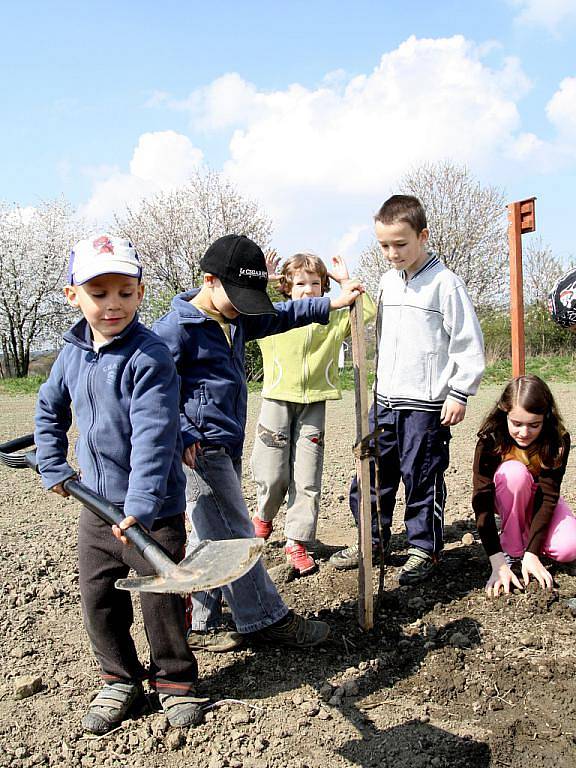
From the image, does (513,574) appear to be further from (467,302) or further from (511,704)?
(467,302)

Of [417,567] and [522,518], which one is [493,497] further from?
[417,567]

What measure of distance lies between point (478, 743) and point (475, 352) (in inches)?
66.8

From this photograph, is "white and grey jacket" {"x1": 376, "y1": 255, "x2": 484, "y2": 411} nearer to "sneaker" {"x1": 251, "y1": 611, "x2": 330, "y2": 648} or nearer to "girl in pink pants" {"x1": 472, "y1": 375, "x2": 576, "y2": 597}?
"girl in pink pants" {"x1": 472, "y1": 375, "x2": 576, "y2": 597}

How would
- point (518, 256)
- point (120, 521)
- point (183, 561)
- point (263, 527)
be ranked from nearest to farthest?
point (183, 561) < point (120, 521) < point (263, 527) < point (518, 256)

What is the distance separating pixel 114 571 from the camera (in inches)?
97.8

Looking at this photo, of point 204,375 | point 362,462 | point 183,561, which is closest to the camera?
point 183,561

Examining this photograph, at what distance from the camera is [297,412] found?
12.9ft

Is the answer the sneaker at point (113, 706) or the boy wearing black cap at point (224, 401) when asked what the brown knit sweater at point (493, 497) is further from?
the sneaker at point (113, 706)

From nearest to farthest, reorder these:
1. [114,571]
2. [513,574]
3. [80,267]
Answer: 1. [80,267]
2. [114,571]
3. [513,574]

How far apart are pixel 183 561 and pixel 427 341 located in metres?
1.88

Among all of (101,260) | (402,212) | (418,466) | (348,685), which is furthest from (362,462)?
(101,260)

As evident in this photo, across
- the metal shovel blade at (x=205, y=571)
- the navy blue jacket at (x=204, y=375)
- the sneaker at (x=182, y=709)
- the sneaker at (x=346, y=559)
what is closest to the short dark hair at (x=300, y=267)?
the navy blue jacket at (x=204, y=375)

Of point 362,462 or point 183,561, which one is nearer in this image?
point 183,561

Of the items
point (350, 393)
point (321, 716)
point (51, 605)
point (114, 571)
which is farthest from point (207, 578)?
point (350, 393)
